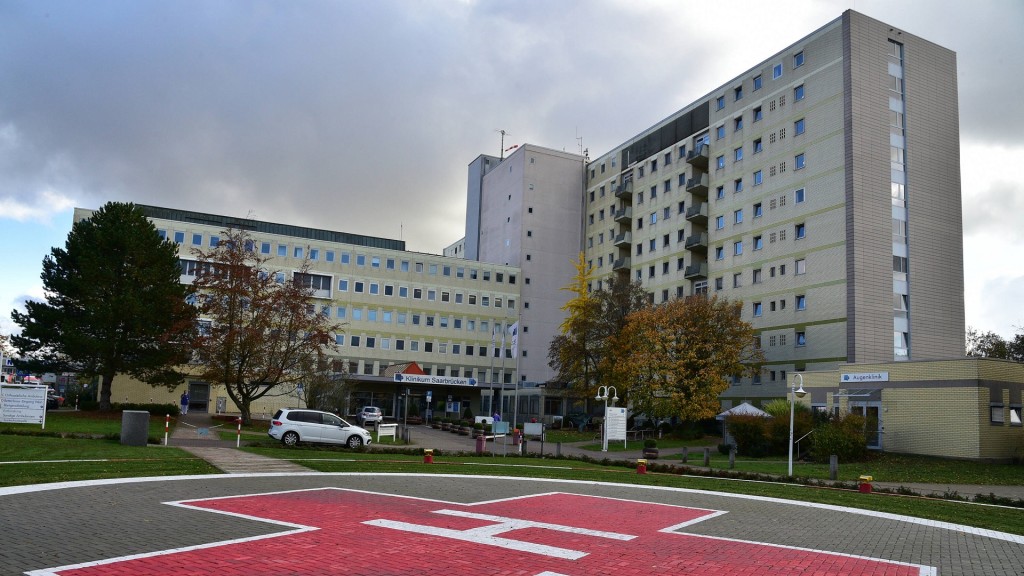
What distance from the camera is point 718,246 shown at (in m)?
64.2

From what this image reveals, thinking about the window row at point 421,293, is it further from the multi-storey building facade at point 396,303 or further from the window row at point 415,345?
the window row at point 415,345

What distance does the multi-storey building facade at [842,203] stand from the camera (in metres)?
50.9

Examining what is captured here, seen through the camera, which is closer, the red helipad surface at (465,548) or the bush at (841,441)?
the red helipad surface at (465,548)

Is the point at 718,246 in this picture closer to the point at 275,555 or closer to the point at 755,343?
the point at 755,343

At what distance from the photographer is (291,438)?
3070 cm

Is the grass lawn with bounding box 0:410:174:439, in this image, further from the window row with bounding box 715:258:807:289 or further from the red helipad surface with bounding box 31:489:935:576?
the window row with bounding box 715:258:807:289

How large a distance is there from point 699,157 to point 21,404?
53.2 m

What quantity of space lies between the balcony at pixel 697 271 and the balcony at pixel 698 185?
6.40m

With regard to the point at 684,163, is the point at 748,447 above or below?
below

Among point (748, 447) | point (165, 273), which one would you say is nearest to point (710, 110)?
point (748, 447)

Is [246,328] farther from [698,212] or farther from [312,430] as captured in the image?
[698,212]

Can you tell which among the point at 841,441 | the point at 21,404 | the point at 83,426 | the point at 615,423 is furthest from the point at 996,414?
the point at 21,404

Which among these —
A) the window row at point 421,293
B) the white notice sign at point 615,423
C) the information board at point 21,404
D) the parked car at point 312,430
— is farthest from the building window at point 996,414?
the window row at point 421,293

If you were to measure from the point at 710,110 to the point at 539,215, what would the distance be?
24124 mm
